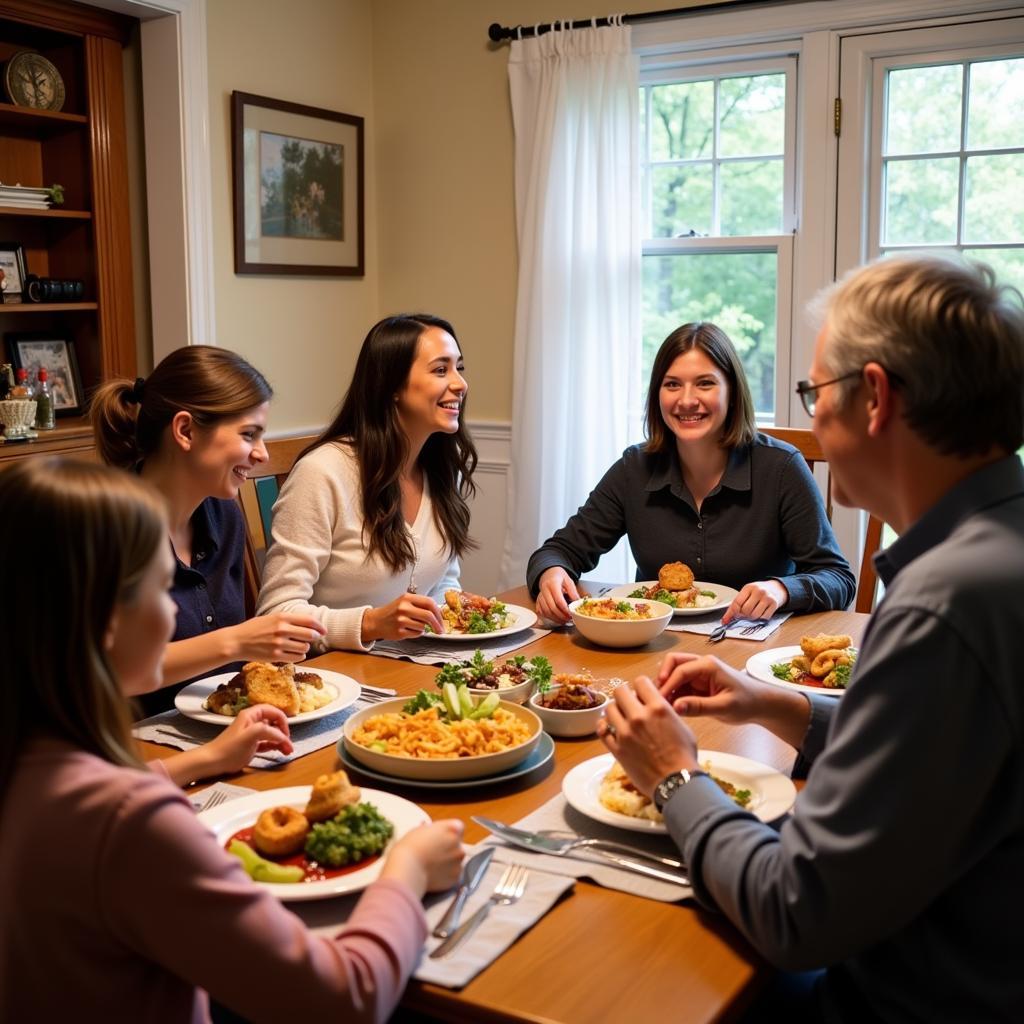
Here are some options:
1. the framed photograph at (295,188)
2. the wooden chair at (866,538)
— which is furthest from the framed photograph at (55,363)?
the wooden chair at (866,538)

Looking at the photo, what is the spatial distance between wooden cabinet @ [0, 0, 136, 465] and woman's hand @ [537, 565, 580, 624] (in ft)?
6.65

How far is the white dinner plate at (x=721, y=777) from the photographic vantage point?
135 cm

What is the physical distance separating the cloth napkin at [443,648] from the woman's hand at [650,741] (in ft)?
2.48

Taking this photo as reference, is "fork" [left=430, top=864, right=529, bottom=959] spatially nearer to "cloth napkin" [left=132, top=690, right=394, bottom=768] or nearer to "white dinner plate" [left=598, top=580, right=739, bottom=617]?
"cloth napkin" [left=132, top=690, right=394, bottom=768]

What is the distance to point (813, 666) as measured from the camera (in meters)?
1.93

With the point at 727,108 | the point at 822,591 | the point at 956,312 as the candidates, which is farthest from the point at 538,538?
the point at 956,312

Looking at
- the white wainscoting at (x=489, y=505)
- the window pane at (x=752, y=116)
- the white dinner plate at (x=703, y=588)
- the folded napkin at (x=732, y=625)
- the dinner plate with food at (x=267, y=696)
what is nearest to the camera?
the dinner plate with food at (x=267, y=696)

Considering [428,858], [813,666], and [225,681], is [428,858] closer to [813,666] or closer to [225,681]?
[225,681]

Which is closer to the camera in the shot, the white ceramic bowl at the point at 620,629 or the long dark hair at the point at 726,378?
the white ceramic bowl at the point at 620,629

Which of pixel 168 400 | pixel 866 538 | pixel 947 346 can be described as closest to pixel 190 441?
pixel 168 400

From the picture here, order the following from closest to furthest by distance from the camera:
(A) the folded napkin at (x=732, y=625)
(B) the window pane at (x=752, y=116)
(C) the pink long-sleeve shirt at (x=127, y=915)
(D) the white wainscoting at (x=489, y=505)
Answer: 1. (C) the pink long-sleeve shirt at (x=127, y=915)
2. (A) the folded napkin at (x=732, y=625)
3. (B) the window pane at (x=752, y=116)
4. (D) the white wainscoting at (x=489, y=505)

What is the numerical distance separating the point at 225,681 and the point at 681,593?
1.00 meters

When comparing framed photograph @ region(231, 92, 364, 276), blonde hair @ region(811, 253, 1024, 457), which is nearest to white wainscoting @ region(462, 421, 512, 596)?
framed photograph @ region(231, 92, 364, 276)

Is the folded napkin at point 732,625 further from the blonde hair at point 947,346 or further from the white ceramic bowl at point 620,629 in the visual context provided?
the blonde hair at point 947,346
